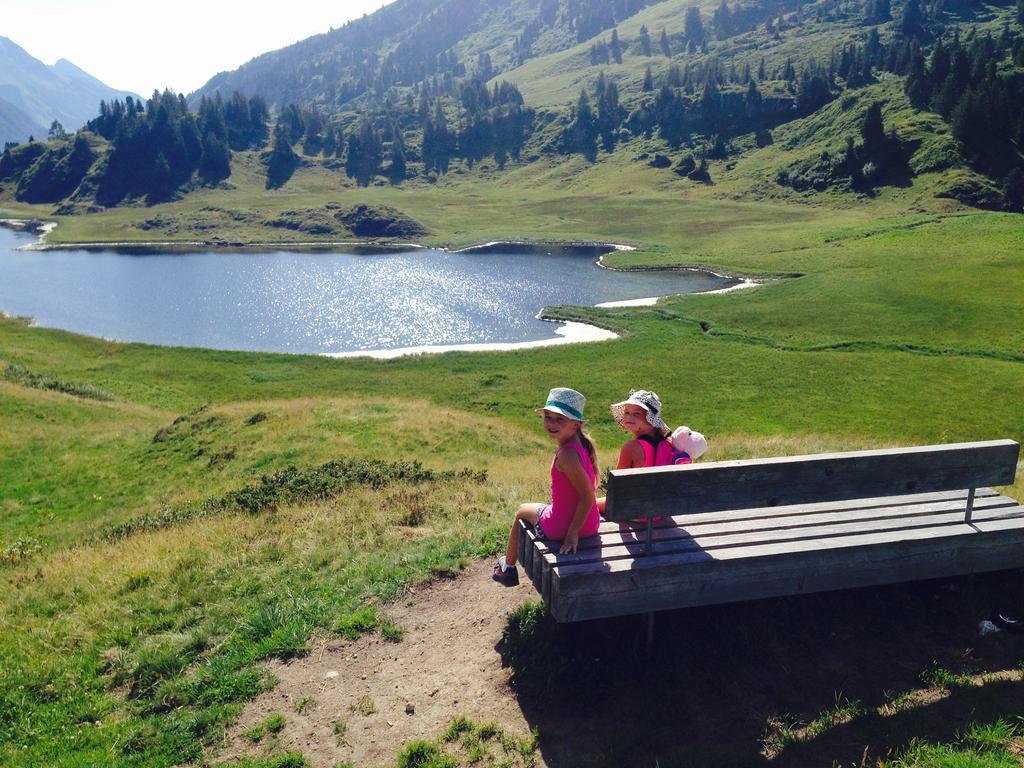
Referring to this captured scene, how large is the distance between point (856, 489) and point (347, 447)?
2162cm

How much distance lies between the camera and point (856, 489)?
28.6 feet

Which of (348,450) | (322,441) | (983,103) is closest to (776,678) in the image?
(348,450)

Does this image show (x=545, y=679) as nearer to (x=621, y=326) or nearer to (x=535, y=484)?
(x=535, y=484)

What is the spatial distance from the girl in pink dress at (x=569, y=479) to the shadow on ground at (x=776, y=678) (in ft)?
4.34

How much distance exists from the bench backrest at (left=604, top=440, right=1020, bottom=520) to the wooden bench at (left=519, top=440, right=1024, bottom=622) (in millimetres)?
15

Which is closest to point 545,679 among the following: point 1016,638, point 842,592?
point 842,592

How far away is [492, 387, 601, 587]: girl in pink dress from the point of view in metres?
8.63

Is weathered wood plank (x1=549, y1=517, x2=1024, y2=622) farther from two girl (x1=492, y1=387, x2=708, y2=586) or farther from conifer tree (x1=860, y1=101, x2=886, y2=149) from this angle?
conifer tree (x1=860, y1=101, x2=886, y2=149)

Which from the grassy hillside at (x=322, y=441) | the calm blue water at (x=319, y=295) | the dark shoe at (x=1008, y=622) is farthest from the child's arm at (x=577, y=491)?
the calm blue water at (x=319, y=295)

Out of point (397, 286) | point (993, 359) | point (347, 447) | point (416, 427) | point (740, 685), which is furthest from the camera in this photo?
point (397, 286)

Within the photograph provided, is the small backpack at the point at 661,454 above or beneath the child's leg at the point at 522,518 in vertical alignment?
above

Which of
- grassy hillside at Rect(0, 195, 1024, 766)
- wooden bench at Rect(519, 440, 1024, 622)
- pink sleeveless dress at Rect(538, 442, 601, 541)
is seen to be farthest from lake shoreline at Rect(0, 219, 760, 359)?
pink sleeveless dress at Rect(538, 442, 601, 541)

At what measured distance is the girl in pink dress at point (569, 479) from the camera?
28.3 feet

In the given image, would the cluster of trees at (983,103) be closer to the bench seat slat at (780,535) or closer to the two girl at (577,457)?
the bench seat slat at (780,535)
